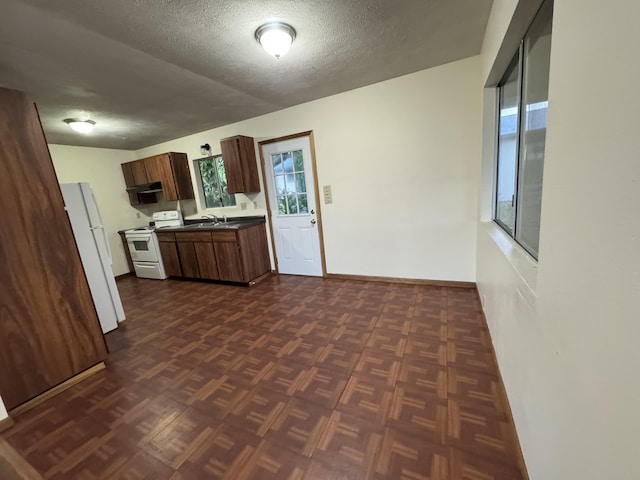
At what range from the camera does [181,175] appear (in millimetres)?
4594

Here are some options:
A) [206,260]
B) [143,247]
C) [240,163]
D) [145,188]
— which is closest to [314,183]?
[240,163]

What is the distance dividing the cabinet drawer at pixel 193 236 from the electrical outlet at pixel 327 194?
6.23 ft

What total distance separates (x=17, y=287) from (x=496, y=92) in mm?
4098

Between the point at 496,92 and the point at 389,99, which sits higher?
the point at 389,99

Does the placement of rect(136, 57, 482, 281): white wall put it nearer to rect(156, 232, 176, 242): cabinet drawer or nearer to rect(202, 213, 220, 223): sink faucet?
rect(202, 213, 220, 223): sink faucet

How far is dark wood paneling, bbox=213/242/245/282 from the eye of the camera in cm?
382

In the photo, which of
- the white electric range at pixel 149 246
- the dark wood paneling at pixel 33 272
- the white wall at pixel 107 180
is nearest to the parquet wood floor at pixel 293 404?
the dark wood paneling at pixel 33 272

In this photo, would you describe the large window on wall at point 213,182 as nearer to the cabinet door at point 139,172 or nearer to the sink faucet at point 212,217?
the sink faucet at point 212,217

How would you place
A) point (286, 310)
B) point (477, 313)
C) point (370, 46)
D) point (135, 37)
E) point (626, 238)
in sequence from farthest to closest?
1. point (286, 310)
2. point (477, 313)
3. point (370, 46)
4. point (135, 37)
5. point (626, 238)

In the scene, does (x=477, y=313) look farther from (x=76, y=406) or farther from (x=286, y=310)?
(x=76, y=406)

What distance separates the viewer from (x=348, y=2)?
166cm

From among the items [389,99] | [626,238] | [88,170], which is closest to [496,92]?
[389,99]

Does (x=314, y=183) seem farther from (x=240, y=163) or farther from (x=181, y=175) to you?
(x=181, y=175)

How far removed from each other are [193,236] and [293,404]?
3315 millimetres
